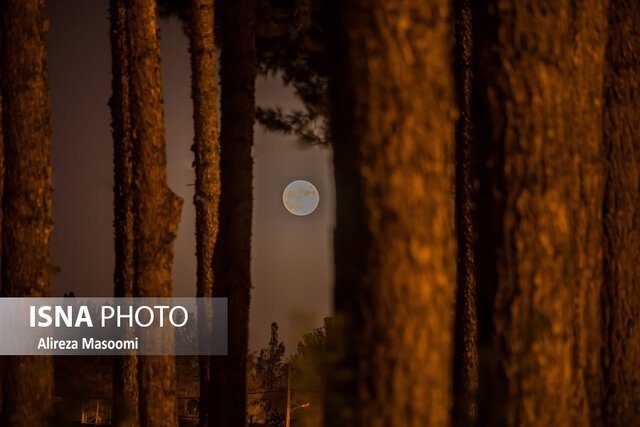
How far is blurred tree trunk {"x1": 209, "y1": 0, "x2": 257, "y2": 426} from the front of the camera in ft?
24.2

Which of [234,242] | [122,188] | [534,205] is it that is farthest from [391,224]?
[122,188]

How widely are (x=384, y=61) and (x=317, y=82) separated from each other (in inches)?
413

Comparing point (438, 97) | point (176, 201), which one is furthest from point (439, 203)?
point (176, 201)

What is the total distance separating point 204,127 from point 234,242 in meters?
3.47

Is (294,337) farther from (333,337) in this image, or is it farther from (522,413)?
(522,413)

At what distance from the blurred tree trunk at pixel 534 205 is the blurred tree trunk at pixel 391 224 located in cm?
36

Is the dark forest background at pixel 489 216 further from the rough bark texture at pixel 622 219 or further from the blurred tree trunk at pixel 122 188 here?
the blurred tree trunk at pixel 122 188

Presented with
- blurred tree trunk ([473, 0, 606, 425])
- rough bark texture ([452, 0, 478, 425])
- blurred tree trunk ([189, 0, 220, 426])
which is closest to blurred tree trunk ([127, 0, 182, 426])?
blurred tree trunk ([189, 0, 220, 426])

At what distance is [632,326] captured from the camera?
4.64 m

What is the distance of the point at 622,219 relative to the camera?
478 centimetres

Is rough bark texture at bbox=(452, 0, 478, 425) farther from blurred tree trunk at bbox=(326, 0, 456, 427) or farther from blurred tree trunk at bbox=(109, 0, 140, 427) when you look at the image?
blurred tree trunk at bbox=(326, 0, 456, 427)

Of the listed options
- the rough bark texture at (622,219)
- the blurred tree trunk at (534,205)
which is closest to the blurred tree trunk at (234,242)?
the rough bark texture at (622,219)

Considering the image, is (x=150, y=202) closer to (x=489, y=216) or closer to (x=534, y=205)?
(x=489, y=216)

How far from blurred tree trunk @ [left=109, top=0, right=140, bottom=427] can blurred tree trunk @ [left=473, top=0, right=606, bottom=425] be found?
19.6ft
